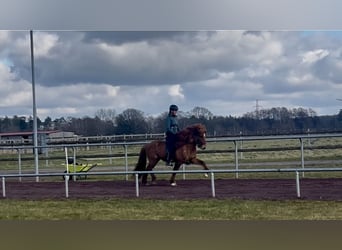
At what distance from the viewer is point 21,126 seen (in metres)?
7.17

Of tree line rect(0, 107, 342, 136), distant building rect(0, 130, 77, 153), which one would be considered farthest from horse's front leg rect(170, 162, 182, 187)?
distant building rect(0, 130, 77, 153)

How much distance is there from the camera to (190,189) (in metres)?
8.22

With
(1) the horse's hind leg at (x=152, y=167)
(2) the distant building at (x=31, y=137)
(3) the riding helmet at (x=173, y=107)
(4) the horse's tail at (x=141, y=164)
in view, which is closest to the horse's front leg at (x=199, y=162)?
(1) the horse's hind leg at (x=152, y=167)

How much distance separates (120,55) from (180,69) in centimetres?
60

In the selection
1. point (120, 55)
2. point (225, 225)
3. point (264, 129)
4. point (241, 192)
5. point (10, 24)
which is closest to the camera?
point (10, 24)

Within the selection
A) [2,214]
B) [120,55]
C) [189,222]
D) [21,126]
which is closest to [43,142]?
[21,126]

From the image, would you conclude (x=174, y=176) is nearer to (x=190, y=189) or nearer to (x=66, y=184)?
(x=190, y=189)

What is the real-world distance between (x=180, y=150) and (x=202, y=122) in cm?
82

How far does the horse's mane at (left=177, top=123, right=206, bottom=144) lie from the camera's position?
7.48m

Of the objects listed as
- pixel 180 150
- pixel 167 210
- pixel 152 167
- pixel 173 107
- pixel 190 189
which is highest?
pixel 173 107

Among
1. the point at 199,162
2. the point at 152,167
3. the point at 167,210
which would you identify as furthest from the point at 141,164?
the point at 167,210

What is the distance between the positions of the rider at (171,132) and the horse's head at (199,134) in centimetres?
19

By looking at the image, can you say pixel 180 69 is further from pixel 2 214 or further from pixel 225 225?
pixel 2 214

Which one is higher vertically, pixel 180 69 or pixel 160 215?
pixel 180 69
